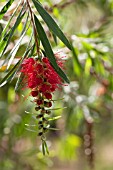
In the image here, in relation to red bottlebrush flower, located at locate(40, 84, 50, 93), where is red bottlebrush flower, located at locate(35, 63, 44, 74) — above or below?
above

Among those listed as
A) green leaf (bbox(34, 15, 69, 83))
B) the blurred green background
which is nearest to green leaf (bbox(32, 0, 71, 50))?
green leaf (bbox(34, 15, 69, 83))

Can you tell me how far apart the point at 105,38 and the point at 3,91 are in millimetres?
586

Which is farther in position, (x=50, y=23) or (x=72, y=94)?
(x=72, y=94)

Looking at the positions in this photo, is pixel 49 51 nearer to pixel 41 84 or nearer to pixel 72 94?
pixel 41 84

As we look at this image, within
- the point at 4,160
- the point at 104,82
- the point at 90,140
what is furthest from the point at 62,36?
the point at 4,160

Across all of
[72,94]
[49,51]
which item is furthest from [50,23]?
[72,94]

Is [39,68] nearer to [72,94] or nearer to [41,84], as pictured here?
[41,84]

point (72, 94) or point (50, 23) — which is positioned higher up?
point (50, 23)

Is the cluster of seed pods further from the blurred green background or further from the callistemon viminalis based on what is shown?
the blurred green background

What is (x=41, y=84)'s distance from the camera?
2.07ft

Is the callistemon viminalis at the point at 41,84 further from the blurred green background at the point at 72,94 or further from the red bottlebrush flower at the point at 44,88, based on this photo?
the blurred green background at the point at 72,94

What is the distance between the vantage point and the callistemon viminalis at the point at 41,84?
632 millimetres

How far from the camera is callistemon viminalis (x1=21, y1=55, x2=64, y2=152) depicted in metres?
0.63

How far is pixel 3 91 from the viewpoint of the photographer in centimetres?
183
